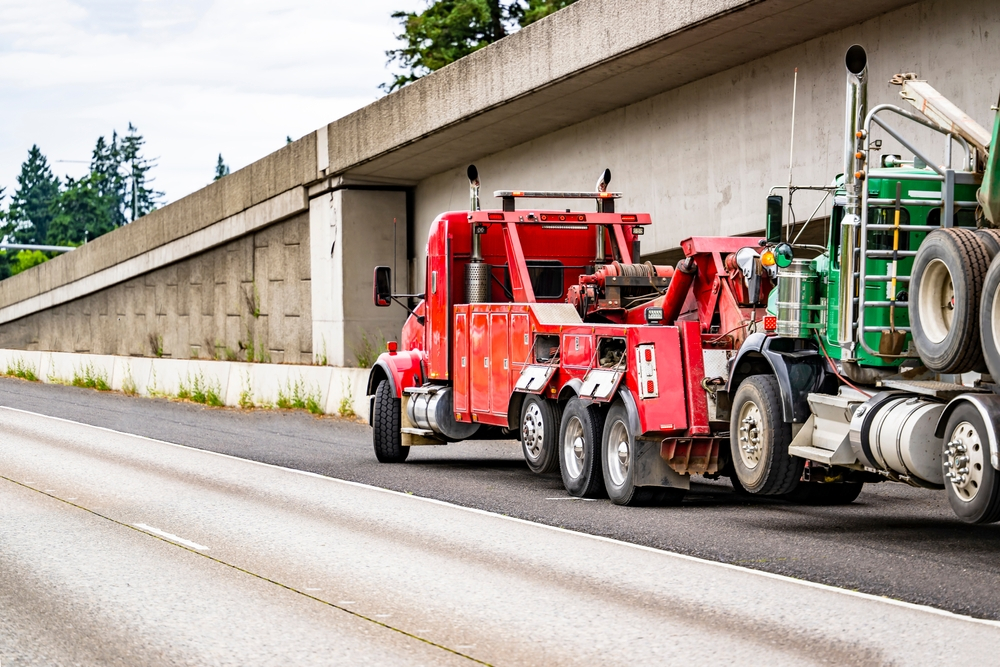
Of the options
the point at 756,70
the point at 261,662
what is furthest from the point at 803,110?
the point at 261,662

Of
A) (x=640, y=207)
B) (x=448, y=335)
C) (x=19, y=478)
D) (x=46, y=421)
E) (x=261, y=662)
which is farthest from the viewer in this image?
(x=46, y=421)

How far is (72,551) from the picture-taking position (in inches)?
400

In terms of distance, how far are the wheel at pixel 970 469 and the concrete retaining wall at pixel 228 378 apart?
16177 millimetres

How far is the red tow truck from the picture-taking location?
40.5 feet

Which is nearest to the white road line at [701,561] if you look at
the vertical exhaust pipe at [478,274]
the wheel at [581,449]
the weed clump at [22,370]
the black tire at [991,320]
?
the wheel at [581,449]

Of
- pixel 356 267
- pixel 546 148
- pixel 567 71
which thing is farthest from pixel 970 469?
pixel 356 267

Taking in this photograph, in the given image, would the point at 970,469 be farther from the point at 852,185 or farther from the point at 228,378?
the point at 228,378

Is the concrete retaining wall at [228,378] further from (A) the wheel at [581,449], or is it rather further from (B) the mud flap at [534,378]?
(A) the wheel at [581,449]

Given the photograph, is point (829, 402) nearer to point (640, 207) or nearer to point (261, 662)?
point (261, 662)

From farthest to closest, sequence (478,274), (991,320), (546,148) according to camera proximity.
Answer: (546,148) → (478,274) → (991,320)

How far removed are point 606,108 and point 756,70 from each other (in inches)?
157

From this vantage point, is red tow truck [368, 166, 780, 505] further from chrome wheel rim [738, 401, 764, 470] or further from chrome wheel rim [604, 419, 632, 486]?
chrome wheel rim [738, 401, 764, 470]

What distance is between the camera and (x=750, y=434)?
38.0 ft

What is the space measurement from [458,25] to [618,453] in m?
45.0
